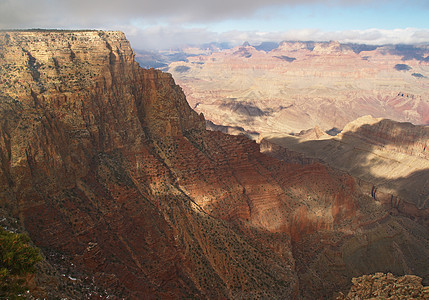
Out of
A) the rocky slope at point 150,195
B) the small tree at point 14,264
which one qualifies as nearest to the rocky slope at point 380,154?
the rocky slope at point 150,195

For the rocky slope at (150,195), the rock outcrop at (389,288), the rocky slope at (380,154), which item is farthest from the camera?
the rocky slope at (380,154)

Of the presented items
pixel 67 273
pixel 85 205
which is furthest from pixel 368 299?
pixel 85 205

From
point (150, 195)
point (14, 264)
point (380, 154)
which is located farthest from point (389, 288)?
point (380, 154)

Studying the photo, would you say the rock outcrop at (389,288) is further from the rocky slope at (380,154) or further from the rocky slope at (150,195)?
the rocky slope at (380,154)

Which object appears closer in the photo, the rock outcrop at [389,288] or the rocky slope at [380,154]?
the rock outcrop at [389,288]

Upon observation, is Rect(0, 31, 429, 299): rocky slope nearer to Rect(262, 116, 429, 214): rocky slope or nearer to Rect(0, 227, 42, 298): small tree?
Rect(0, 227, 42, 298): small tree

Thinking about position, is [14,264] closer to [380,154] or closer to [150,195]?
[150,195]

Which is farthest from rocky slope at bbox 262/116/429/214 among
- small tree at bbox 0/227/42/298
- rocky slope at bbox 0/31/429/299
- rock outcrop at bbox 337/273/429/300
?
small tree at bbox 0/227/42/298

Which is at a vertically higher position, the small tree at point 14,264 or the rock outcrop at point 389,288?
the small tree at point 14,264

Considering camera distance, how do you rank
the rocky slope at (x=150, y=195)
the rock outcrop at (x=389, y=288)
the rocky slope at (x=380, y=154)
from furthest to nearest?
the rocky slope at (x=380, y=154)
the rocky slope at (x=150, y=195)
the rock outcrop at (x=389, y=288)
